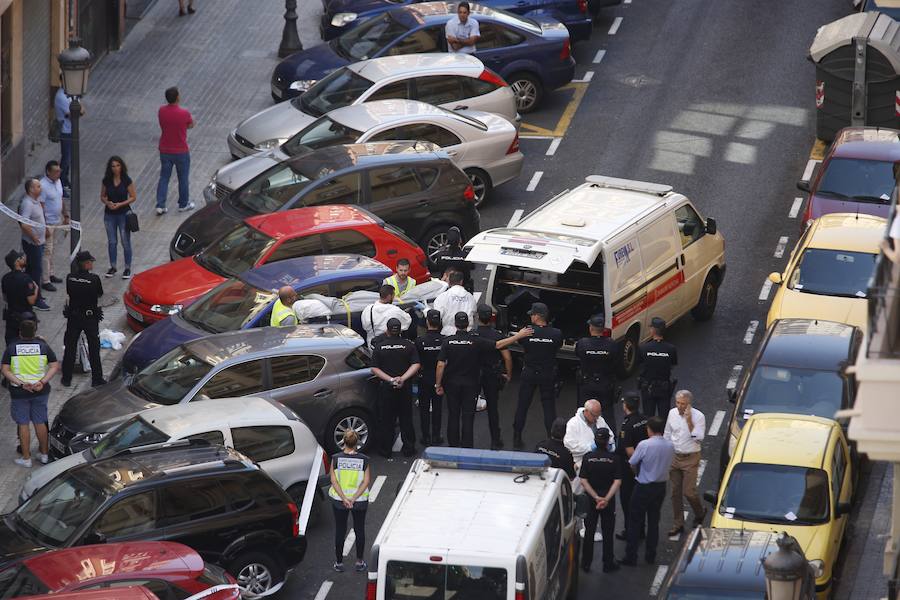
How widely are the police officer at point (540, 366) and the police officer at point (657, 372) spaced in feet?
3.16

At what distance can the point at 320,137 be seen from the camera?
25.2m

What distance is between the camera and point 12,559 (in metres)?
15.6

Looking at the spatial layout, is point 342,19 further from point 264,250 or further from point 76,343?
point 76,343

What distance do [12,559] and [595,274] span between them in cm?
807

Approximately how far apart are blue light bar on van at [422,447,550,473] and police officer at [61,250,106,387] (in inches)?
262

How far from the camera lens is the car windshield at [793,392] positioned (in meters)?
18.4

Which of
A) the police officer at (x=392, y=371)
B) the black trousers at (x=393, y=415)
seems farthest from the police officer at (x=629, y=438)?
the black trousers at (x=393, y=415)

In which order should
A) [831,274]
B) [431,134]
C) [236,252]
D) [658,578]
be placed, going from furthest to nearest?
[431,134]
[236,252]
[831,274]
[658,578]

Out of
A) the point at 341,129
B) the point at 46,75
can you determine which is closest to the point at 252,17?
the point at 46,75

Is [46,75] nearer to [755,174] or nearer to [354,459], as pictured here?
[755,174]

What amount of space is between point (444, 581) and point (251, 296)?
24.4 ft

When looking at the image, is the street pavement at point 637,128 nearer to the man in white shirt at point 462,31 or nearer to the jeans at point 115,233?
the jeans at point 115,233

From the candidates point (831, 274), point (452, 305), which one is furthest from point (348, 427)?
point (831, 274)

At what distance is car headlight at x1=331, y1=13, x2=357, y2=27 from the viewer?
99.2ft
